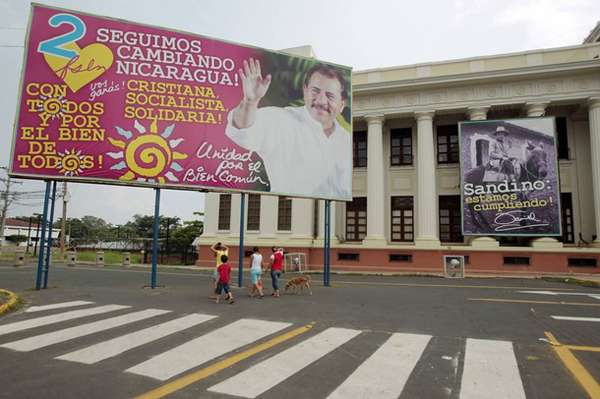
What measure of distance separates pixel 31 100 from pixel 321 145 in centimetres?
1047

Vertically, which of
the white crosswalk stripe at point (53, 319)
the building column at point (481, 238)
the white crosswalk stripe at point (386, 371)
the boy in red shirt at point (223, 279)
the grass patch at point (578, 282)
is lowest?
the white crosswalk stripe at point (53, 319)

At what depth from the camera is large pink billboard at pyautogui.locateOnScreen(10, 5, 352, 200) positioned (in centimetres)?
1298

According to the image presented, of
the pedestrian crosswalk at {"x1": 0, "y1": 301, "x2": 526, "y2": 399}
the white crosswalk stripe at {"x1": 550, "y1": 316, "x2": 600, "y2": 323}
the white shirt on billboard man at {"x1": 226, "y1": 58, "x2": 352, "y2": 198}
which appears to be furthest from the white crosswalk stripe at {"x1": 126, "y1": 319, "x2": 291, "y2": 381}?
the white shirt on billboard man at {"x1": 226, "y1": 58, "x2": 352, "y2": 198}

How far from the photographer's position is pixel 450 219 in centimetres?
2498

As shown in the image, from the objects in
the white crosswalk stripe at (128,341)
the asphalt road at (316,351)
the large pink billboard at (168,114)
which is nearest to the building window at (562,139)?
the large pink billboard at (168,114)

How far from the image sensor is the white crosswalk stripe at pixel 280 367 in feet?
14.8

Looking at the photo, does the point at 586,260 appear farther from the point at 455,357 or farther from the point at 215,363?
the point at 215,363

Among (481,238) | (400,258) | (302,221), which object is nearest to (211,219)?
(302,221)

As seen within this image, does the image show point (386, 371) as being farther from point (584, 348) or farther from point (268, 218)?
point (268, 218)

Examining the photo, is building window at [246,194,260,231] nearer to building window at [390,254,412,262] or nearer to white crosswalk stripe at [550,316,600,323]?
building window at [390,254,412,262]

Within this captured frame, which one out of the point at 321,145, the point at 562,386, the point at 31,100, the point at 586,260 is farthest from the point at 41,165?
the point at 586,260

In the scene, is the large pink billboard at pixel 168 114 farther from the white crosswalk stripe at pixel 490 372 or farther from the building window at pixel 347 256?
the white crosswalk stripe at pixel 490 372

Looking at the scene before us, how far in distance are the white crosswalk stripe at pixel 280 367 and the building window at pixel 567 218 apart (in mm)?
21901

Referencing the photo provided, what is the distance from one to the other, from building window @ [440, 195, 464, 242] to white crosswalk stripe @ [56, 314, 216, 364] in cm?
2016
